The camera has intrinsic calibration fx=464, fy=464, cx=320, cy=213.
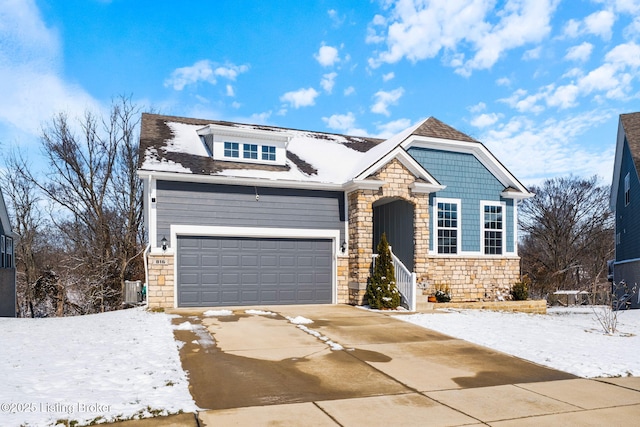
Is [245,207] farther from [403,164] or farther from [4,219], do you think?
[4,219]

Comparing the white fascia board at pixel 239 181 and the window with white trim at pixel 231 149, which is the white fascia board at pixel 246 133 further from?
the white fascia board at pixel 239 181

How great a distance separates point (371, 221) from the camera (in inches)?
572

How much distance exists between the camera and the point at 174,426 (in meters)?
4.43

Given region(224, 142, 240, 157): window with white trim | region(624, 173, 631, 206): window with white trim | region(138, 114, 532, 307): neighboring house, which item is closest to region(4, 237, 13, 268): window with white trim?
region(138, 114, 532, 307): neighboring house

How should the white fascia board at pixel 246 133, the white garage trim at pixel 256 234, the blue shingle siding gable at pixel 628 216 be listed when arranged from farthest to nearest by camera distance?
the blue shingle siding gable at pixel 628 216 → the white fascia board at pixel 246 133 → the white garage trim at pixel 256 234

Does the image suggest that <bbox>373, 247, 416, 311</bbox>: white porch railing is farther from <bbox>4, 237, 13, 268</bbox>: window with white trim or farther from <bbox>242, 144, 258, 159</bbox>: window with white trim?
<bbox>4, 237, 13, 268</bbox>: window with white trim

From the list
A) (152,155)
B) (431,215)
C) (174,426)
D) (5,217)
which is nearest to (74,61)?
(152,155)

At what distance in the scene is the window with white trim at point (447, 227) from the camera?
15.9m

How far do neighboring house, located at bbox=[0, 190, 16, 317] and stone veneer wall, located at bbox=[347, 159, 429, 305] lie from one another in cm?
1430

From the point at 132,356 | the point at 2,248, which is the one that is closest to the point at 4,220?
the point at 2,248

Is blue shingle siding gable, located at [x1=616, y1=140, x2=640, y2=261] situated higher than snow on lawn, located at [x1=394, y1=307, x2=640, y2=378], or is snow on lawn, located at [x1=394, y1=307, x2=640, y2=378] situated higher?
blue shingle siding gable, located at [x1=616, y1=140, x2=640, y2=261]

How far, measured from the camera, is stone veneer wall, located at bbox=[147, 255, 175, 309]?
12844 mm

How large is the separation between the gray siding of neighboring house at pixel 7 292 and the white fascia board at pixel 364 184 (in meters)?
14.7

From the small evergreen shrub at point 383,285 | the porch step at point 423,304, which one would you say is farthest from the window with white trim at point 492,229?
the small evergreen shrub at point 383,285
